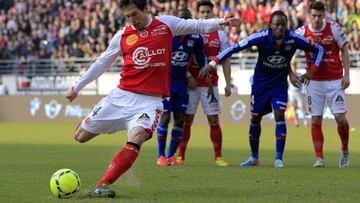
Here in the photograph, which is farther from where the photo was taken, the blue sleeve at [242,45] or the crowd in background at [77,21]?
the crowd in background at [77,21]

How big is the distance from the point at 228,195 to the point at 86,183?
2.15 metres

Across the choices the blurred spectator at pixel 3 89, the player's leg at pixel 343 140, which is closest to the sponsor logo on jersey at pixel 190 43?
the player's leg at pixel 343 140

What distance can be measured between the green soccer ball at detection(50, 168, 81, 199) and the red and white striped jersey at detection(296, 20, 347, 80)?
5730 mm

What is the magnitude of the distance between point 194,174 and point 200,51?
8.60 ft

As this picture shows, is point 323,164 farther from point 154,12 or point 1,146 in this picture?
point 154,12

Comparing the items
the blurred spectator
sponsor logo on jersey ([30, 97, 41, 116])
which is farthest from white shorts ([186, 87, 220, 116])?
the blurred spectator

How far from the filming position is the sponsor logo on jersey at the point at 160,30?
10539 millimetres

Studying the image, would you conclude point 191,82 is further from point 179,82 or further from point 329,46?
point 329,46

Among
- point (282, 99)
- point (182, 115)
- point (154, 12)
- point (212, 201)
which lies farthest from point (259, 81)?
point (154, 12)

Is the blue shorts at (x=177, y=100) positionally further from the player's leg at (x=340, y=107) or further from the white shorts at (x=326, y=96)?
the player's leg at (x=340, y=107)

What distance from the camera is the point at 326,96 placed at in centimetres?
1463

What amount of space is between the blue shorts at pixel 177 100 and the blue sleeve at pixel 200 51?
45cm

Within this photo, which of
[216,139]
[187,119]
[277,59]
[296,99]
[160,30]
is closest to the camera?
[160,30]

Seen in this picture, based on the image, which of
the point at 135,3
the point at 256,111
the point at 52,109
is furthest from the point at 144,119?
the point at 52,109
